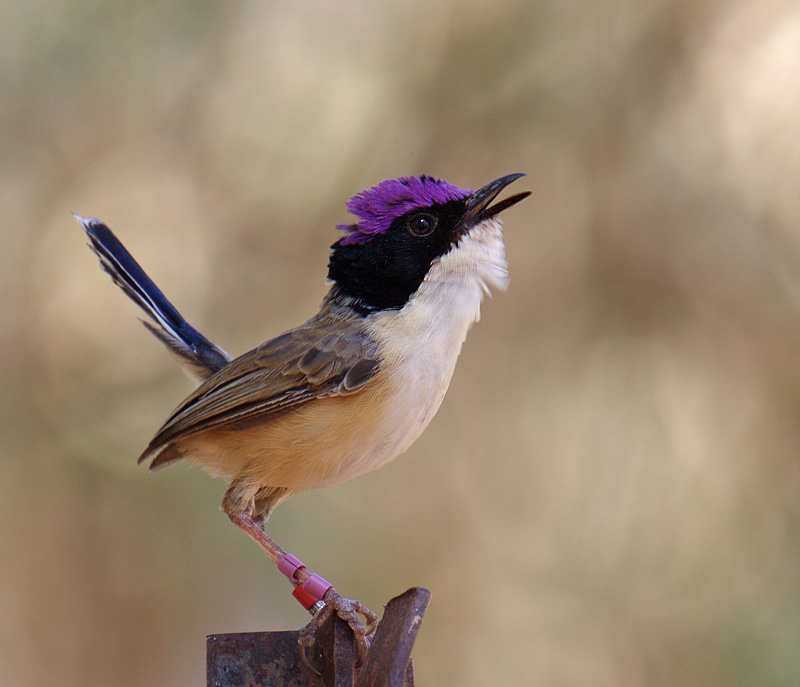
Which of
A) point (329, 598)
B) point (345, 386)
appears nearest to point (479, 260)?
point (345, 386)

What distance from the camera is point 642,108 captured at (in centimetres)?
550

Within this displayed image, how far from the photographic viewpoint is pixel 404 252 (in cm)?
312

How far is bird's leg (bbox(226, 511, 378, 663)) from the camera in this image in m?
2.42

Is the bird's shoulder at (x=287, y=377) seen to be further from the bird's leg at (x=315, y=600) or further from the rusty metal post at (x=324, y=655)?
the rusty metal post at (x=324, y=655)

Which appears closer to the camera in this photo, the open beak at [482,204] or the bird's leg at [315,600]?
the bird's leg at [315,600]

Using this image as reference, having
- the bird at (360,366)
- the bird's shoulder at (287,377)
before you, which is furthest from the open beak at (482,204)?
the bird's shoulder at (287,377)

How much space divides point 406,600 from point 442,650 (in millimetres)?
3262

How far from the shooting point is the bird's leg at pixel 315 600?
95.3 inches

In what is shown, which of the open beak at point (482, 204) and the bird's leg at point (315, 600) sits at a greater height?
the open beak at point (482, 204)

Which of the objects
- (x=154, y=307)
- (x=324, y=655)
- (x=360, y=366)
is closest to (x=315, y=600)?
(x=324, y=655)

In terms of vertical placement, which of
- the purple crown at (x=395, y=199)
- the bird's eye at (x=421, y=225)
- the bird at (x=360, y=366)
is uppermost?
the purple crown at (x=395, y=199)

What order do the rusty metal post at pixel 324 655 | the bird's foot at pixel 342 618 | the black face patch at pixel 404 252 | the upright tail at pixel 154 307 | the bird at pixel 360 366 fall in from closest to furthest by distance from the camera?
the rusty metal post at pixel 324 655, the bird's foot at pixel 342 618, the bird at pixel 360 366, the black face patch at pixel 404 252, the upright tail at pixel 154 307

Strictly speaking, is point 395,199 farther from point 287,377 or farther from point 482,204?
point 287,377

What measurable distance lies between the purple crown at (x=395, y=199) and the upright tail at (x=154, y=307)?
3.54 feet
